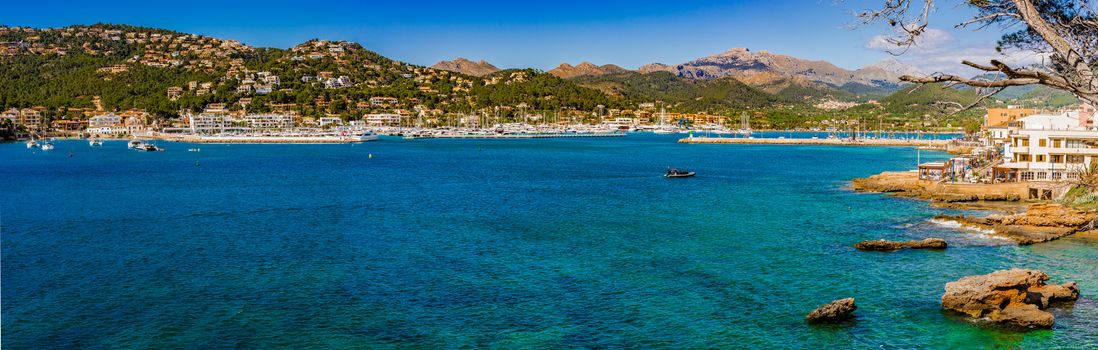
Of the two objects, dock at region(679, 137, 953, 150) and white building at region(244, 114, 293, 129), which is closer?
dock at region(679, 137, 953, 150)

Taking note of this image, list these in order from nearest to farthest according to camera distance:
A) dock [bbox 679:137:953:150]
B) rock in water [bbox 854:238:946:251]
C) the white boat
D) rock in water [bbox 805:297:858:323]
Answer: rock in water [bbox 805:297:858:323] < rock in water [bbox 854:238:946:251] < dock [bbox 679:137:953:150] < the white boat

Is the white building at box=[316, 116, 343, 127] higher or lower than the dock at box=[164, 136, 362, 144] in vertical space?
higher

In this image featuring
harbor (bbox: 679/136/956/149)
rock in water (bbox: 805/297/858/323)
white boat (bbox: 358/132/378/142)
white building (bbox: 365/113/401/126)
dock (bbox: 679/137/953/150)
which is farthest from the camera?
white building (bbox: 365/113/401/126)

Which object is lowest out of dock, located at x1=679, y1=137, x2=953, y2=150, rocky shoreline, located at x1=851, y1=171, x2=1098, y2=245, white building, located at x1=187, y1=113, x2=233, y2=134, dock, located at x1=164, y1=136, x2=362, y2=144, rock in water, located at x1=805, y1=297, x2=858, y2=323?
rock in water, located at x1=805, y1=297, x2=858, y2=323

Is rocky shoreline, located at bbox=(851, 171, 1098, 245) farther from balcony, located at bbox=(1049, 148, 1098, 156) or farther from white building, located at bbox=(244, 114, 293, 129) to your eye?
white building, located at bbox=(244, 114, 293, 129)

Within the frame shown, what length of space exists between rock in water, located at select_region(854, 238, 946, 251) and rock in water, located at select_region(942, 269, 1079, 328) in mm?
6514

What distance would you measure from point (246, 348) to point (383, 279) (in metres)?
5.95

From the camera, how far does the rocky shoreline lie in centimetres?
2539

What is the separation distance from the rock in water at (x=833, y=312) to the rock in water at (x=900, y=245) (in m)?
8.12

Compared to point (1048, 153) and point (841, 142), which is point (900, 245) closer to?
point (1048, 153)

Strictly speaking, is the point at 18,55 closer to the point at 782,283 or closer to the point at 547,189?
the point at 547,189

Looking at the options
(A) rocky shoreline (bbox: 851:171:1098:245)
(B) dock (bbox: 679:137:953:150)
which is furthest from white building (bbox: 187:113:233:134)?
(A) rocky shoreline (bbox: 851:171:1098:245)

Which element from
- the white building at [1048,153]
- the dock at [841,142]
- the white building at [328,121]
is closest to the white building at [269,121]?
the white building at [328,121]

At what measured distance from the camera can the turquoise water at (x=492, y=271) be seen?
596 inches
